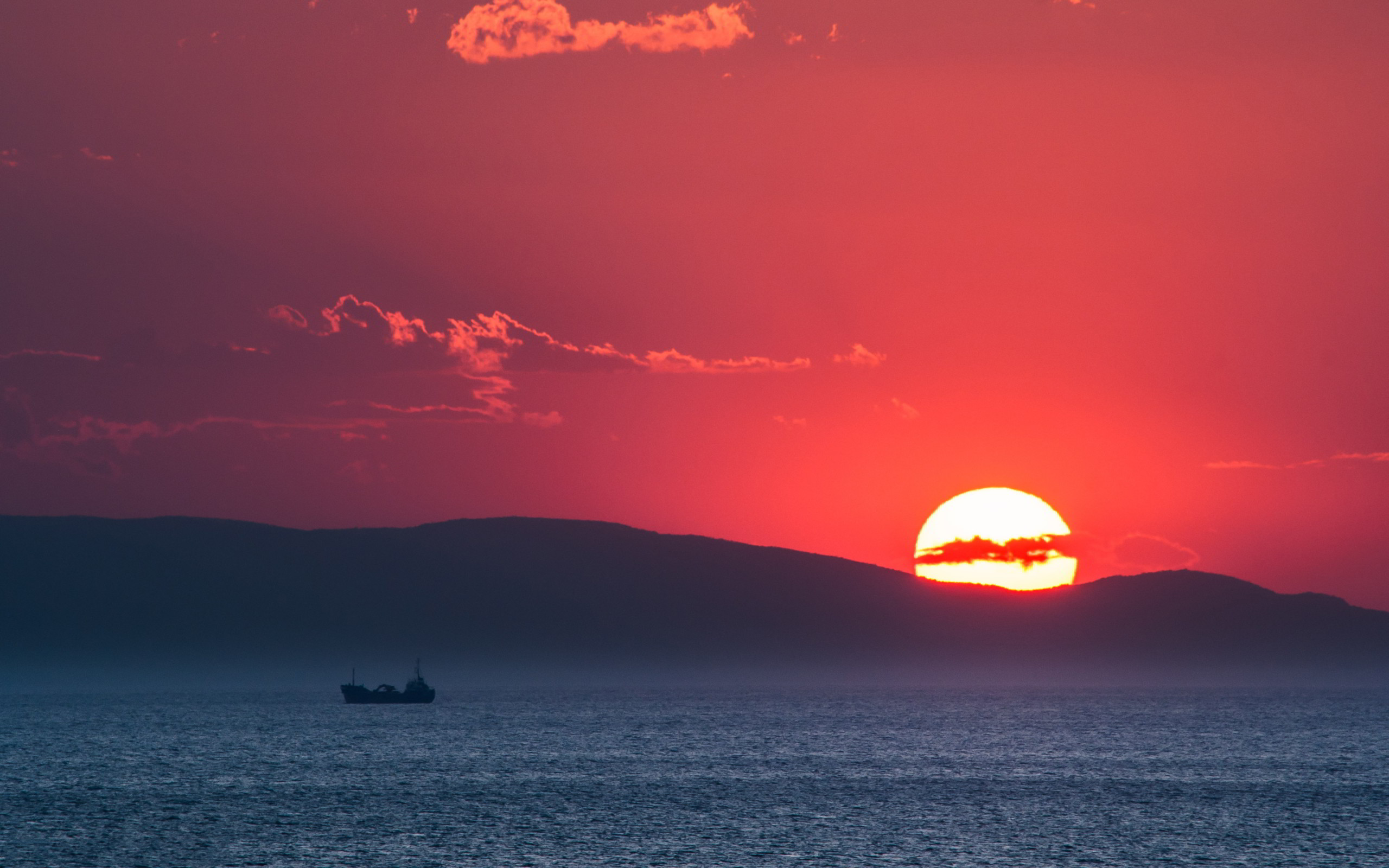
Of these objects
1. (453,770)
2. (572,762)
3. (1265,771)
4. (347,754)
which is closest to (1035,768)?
(1265,771)

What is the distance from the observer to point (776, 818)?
108 metres

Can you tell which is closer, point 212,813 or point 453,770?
point 212,813

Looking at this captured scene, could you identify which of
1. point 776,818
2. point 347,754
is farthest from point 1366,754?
point 347,754

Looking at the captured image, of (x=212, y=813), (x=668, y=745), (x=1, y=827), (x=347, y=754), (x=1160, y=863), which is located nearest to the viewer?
(x=1160, y=863)

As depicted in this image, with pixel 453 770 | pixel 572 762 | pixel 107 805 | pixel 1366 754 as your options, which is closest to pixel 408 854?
pixel 107 805

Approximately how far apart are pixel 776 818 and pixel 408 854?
2935 centimetres

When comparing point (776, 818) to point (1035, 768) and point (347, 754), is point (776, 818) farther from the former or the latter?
point (347, 754)

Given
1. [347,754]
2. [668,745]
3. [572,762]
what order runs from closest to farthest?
1. [572,762]
2. [347,754]
3. [668,745]

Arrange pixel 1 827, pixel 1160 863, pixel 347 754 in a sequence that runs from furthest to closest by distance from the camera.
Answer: pixel 347 754, pixel 1 827, pixel 1160 863

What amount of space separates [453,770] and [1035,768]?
5872cm

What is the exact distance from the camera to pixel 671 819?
356ft

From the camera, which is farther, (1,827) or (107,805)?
(107,805)

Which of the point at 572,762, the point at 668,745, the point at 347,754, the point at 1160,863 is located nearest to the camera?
the point at 1160,863

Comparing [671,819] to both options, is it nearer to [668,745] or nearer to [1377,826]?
[1377,826]
